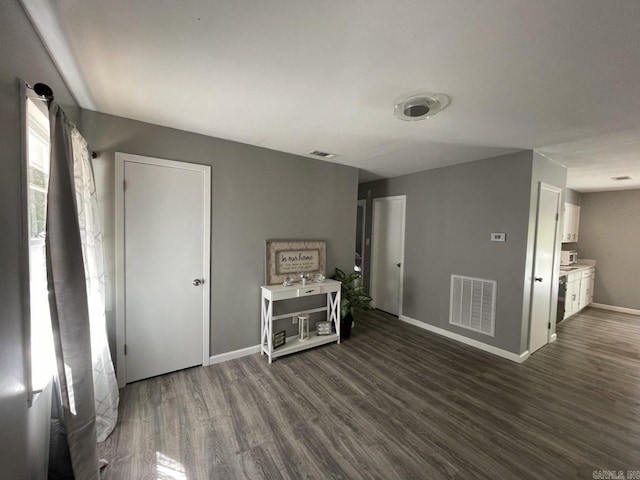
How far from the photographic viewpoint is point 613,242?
5.05 meters

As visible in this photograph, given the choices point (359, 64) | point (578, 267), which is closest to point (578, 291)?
point (578, 267)

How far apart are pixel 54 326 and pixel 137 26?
59.3 inches

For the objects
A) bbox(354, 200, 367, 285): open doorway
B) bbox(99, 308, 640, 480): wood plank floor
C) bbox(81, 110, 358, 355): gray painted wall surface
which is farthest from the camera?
bbox(354, 200, 367, 285): open doorway

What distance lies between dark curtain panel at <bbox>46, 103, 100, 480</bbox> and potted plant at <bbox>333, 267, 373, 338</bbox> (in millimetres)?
2585

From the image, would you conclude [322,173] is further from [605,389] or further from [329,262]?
[605,389]

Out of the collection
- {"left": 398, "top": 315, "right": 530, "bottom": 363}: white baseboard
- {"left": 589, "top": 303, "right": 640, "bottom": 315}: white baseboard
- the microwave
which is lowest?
{"left": 398, "top": 315, "right": 530, "bottom": 363}: white baseboard

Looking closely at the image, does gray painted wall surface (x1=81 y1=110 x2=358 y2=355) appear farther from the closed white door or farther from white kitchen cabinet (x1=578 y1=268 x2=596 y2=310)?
white kitchen cabinet (x1=578 y1=268 x2=596 y2=310)

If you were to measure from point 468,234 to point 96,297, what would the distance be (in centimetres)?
393

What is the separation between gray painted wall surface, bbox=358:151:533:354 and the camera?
2953 mm

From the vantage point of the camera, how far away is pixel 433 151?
298cm

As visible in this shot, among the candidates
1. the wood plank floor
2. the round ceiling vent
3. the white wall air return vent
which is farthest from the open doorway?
the round ceiling vent

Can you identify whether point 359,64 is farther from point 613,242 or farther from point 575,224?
point 613,242

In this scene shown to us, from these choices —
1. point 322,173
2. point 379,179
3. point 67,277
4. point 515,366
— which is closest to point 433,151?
point 322,173

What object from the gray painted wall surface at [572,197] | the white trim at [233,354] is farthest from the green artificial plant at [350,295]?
the gray painted wall surface at [572,197]
